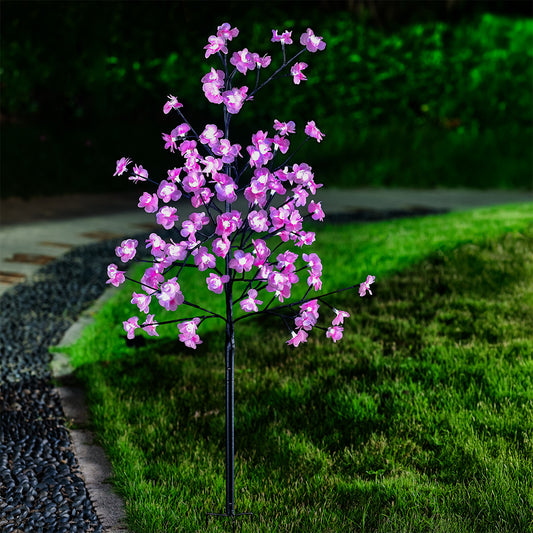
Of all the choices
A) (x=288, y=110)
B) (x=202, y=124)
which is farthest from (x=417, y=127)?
(x=202, y=124)

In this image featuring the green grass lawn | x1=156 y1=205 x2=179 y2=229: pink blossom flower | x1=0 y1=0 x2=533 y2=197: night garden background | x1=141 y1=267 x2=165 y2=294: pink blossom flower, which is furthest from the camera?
x1=0 y1=0 x2=533 y2=197: night garden background

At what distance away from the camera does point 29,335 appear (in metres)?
5.22

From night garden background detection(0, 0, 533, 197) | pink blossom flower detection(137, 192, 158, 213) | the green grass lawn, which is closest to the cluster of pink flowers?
pink blossom flower detection(137, 192, 158, 213)

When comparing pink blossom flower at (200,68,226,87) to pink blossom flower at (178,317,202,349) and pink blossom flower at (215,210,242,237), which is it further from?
pink blossom flower at (178,317,202,349)

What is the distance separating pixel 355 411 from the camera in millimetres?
3826

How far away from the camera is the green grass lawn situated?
308cm

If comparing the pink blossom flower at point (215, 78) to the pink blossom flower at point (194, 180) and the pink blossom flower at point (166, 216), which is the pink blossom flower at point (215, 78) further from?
the pink blossom flower at point (166, 216)

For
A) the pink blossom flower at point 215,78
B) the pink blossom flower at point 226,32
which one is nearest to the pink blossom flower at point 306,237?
the pink blossom flower at point 215,78

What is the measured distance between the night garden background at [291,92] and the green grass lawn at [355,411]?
506 centimetres

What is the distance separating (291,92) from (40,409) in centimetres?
906

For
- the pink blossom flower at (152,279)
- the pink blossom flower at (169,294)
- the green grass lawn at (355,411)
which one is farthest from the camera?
the green grass lawn at (355,411)

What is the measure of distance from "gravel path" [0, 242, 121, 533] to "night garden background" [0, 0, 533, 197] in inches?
138

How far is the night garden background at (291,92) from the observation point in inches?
393

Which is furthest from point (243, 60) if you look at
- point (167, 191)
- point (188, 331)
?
point (188, 331)
